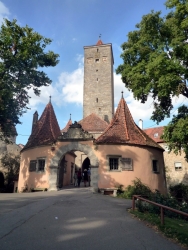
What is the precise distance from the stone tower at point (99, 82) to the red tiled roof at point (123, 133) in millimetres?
16151

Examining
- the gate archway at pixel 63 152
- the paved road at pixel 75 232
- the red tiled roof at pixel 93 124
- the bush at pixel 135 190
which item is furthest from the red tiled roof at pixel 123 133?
the red tiled roof at pixel 93 124

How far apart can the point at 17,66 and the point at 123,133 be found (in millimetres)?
9174

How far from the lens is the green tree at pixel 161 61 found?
40.0 ft

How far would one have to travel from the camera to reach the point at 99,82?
121 ft

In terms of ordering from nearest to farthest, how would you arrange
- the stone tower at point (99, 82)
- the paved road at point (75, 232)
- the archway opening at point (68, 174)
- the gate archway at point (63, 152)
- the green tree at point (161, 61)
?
the paved road at point (75, 232)
the green tree at point (161, 61)
the gate archway at point (63, 152)
the archway opening at point (68, 174)
the stone tower at point (99, 82)

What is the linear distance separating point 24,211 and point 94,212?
248 cm

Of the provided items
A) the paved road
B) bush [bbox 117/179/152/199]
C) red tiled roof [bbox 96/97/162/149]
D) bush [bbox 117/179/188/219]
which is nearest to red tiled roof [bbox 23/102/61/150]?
red tiled roof [bbox 96/97/162/149]

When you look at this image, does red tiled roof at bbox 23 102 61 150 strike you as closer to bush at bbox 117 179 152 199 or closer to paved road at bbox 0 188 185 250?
bush at bbox 117 179 152 199

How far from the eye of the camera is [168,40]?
46.8ft

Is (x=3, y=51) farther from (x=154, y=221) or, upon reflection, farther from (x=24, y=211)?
(x=154, y=221)

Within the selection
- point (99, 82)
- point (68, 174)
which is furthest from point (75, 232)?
point (99, 82)

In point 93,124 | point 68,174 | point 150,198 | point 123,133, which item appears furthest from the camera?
point 93,124

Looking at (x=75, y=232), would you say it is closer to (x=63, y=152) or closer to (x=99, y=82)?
(x=63, y=152)

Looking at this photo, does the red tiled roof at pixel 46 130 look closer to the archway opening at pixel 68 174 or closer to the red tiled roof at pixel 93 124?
the archway opening at pixel 68 174
